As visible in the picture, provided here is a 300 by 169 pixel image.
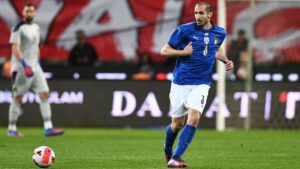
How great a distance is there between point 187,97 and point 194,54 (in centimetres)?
54

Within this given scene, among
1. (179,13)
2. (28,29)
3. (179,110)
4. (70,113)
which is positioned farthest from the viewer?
(179,13)

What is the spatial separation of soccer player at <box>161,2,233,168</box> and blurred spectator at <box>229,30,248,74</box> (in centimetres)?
1064

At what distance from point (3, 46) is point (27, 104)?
112 inches

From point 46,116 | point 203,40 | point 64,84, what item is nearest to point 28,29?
point 46,116

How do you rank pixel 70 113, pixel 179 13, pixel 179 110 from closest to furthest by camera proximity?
pixel 179 110
pixel 70 113
pixel 179 13

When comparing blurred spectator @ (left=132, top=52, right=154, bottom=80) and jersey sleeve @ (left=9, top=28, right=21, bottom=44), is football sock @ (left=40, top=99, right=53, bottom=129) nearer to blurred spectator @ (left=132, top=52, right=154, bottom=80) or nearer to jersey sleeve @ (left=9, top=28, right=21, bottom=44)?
jersey sleeve @ (left=9, top=28, right=21, bottom=44)

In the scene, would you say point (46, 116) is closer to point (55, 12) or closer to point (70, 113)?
point (70, 113)

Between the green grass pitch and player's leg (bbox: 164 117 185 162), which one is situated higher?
player's leg (bbox: 164 117 185 162)

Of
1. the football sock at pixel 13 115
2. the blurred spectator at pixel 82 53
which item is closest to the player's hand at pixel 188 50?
the football sock at pixel 13 115

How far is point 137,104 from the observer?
2134 cm

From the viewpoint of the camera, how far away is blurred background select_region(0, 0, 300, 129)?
21.2 metres

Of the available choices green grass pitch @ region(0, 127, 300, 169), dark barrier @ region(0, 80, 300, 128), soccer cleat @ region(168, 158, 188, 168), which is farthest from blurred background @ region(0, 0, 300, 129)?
soccer cleat @ region(168, 158, 188, 168)

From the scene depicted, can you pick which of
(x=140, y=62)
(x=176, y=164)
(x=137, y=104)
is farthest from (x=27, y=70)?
(x=140, y=62)

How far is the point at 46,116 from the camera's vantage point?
17031 mm
